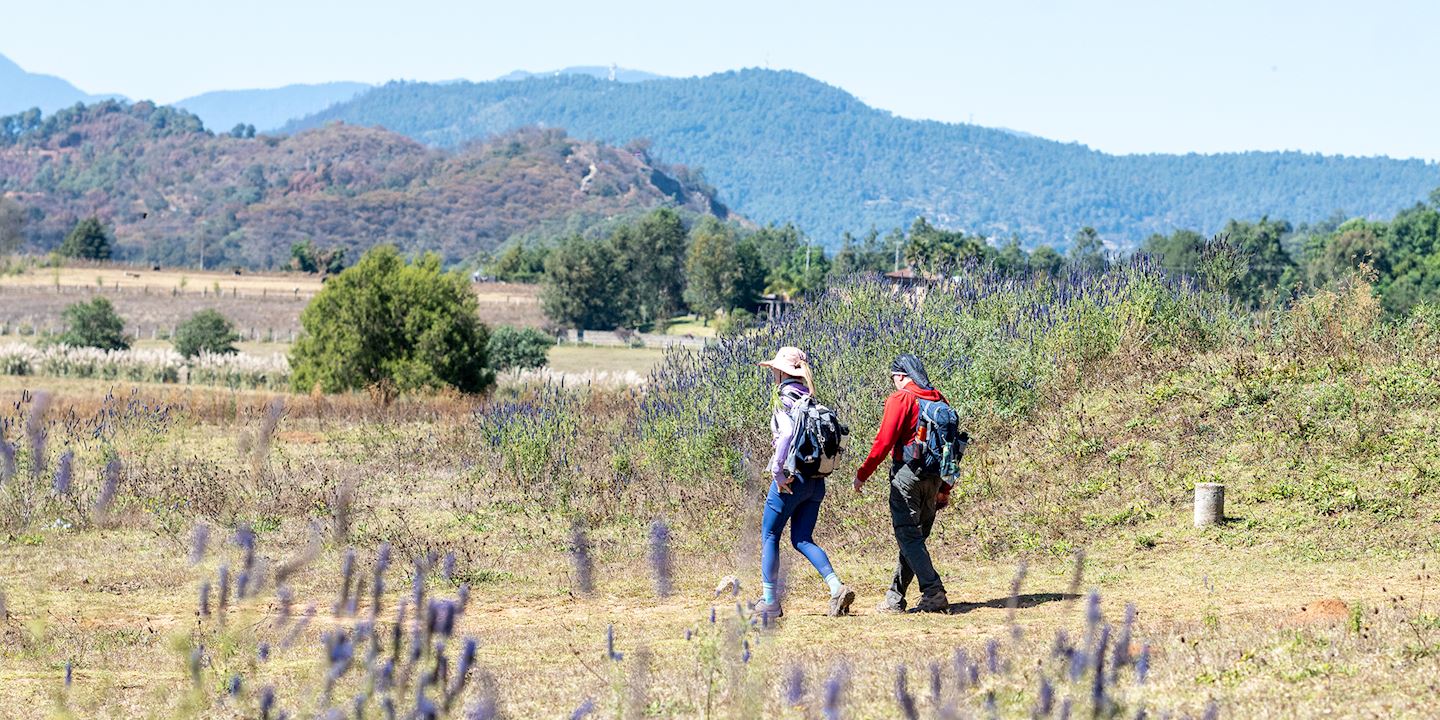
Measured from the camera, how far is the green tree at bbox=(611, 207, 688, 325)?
3504 inches

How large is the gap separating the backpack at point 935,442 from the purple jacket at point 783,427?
2.33 ft

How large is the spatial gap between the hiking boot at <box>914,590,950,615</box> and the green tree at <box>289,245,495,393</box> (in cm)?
1887

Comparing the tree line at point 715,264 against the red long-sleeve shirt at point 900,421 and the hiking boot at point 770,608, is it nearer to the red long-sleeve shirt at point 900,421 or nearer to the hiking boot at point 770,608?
the red long-sleeve shirt at point 900,421

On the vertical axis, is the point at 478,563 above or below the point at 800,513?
below

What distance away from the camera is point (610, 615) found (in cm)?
968

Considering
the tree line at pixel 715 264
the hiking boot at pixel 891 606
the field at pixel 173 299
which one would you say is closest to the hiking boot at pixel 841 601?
the hiking boot at pixel 891 606

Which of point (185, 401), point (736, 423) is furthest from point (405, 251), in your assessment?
point (736, 423)

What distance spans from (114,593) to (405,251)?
181042 mm

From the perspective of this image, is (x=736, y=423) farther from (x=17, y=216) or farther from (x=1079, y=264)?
(x=17, y=216)

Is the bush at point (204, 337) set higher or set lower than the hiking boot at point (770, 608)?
lower

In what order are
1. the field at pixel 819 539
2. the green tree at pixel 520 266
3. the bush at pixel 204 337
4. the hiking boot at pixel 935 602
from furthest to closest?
the green tree at pixel 520 266 → the bush at pixel 204 337 → the hiking boot at pixel 935 602 → the field at pixel 819 539

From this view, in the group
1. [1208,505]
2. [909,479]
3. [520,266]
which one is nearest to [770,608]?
[909,479]

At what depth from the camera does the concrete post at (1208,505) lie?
11.3 m

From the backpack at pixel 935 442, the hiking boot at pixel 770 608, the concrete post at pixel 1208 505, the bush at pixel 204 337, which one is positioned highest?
the backpack at pixel 935 442
